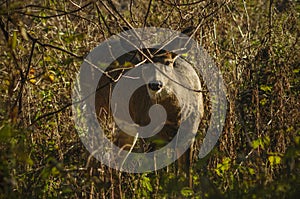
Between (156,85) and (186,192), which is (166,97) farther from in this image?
(186,192)

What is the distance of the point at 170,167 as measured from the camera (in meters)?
6.29

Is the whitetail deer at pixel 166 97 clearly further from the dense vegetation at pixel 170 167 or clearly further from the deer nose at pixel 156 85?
the dense vegetation at pixel 170 167

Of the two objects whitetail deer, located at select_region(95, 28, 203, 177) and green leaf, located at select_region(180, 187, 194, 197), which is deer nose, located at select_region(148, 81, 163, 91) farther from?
green leaf, located at select_region(180, 187, 194, 197)

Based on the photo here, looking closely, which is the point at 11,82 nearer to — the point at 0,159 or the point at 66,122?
the point at 0,159

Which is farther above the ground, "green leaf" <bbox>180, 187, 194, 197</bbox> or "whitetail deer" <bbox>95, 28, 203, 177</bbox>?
"whitetail deer" <bbox>95, 28, 203, 177</bbox>

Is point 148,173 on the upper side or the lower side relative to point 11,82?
lower

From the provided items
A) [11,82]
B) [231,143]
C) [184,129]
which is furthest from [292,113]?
[11,82]

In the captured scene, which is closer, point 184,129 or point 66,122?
point 66,122

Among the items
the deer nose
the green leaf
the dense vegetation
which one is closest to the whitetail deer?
the deer nose

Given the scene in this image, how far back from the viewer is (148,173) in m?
6.03

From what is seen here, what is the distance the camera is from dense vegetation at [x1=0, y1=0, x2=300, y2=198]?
4.20 metres

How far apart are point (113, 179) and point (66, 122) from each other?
2015mm

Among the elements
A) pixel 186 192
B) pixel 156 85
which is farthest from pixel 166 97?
pixel 186 192

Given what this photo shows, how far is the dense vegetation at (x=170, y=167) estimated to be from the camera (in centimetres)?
420
